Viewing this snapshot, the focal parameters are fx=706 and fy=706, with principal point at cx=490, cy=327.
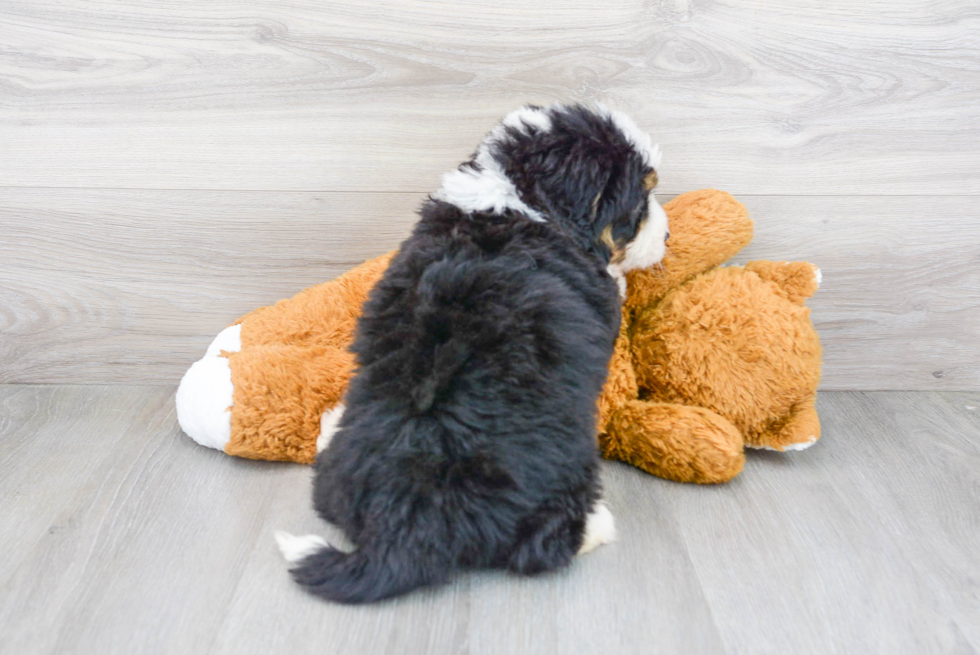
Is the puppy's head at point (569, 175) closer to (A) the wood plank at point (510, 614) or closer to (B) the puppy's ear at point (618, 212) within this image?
(B) the puppy's ear at point (618, 212)

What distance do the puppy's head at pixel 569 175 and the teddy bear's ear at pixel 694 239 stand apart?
196 mm

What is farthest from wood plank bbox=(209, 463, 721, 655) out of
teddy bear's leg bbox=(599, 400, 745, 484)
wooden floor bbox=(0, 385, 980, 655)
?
teddy bear's leg bbox=(599, 400, 745, 484)

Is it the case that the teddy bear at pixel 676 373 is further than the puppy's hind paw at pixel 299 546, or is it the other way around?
the teddy bear at pixel 676 373

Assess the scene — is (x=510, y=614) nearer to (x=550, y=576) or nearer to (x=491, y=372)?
(x=550, y=576)

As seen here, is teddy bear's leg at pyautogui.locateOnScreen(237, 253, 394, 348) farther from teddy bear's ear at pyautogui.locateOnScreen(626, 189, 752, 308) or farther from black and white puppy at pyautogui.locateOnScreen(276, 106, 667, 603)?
teddy bear's ear at pyautogui.locateOnScreen(626, 189, 752, 308)

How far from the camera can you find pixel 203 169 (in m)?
1.37

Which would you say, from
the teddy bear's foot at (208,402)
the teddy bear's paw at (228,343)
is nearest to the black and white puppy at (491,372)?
the teddy bear's foot at (208,402)

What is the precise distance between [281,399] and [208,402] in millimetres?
131

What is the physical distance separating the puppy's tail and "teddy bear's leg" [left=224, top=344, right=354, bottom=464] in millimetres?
313

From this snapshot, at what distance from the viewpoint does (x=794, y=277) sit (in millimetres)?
1297

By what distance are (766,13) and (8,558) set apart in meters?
1.53

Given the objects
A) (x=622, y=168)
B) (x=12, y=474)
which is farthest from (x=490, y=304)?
(x=12, y=474)

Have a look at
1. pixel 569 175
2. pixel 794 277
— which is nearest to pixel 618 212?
pixel 569 175

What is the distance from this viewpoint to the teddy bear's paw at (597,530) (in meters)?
0.99
